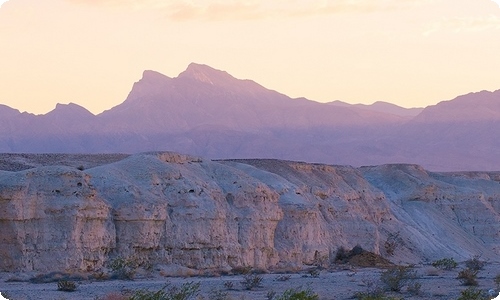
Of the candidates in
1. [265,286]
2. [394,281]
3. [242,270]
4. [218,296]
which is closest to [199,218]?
[242,270]

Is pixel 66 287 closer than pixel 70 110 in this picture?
Yes

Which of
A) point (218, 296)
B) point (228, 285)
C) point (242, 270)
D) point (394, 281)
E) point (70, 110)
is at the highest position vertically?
point (70, 110)

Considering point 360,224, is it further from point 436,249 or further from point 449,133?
point 449,133

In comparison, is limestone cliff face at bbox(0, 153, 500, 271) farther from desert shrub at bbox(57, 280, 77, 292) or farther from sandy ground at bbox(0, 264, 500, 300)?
desert shrub at bbox(57, 280, 77, 292)

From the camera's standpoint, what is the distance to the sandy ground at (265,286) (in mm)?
28734

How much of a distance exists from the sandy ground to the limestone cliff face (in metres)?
2.11

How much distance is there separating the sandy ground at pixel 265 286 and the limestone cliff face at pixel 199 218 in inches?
83.1

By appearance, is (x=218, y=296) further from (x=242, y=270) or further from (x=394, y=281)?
(x=242, y=270)

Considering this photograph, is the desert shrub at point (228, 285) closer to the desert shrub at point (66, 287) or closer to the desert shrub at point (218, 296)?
the desert shrub at point (218, 296)

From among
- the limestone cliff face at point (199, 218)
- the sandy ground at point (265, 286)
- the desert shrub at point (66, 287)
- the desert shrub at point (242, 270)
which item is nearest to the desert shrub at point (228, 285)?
the sandy ground at point (265, 286)

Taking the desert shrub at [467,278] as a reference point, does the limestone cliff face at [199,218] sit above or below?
above

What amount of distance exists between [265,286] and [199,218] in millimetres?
8029

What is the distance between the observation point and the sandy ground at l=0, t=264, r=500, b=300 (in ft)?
94.3

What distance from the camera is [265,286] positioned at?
3381 cm
